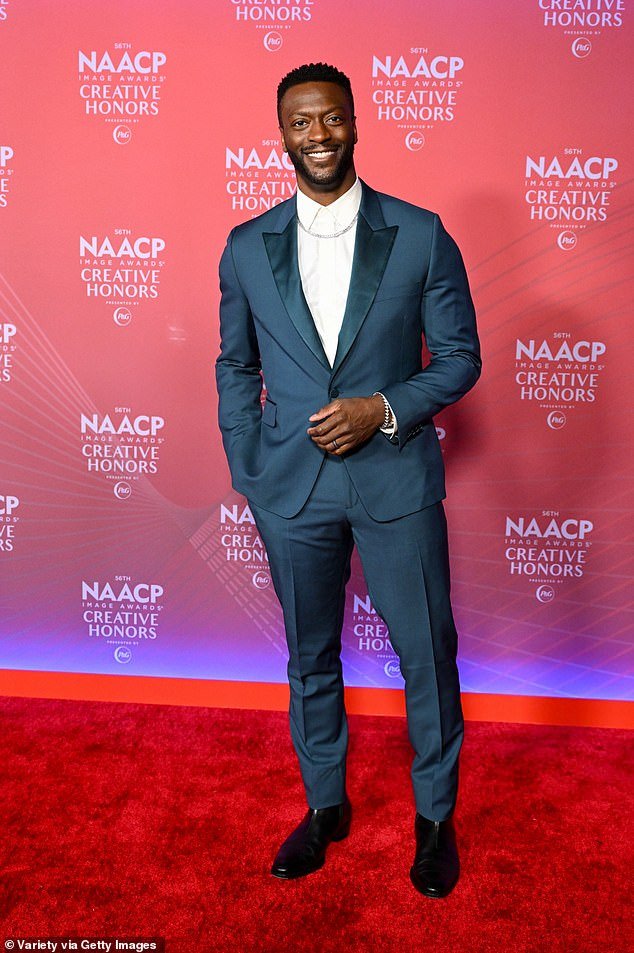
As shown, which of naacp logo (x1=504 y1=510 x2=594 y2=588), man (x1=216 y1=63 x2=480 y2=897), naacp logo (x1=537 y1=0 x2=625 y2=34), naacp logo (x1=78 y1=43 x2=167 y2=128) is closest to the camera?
man (x1=216 y1=63 x2=480 y2=897)

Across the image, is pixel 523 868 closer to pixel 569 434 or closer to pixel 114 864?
pixel 114 864

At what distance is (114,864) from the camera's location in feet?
6.94

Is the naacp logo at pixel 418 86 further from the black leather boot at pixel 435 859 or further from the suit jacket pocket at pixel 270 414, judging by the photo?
the black leather boot at pixel 435 859

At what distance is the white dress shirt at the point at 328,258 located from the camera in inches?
76.3

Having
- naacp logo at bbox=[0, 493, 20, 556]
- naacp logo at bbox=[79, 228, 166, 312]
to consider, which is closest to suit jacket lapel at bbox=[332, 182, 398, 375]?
naacp logo at bbox=[79, 228, 166, 312]

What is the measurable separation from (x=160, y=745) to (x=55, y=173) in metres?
1.84

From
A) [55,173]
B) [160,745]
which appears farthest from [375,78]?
[160,745]

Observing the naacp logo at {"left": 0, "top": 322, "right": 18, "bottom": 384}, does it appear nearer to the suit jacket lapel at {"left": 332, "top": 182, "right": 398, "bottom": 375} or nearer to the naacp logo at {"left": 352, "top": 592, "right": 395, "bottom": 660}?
the naacp logo at {"left": 352, "top": 592, "right": 395, "bottom": 660}

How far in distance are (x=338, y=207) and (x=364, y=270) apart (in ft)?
0.57

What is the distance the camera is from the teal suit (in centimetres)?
189

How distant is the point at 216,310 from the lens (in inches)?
113

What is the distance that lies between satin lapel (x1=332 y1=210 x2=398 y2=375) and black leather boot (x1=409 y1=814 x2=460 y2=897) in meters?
1.10

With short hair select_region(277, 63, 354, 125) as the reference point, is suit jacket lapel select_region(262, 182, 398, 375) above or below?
below

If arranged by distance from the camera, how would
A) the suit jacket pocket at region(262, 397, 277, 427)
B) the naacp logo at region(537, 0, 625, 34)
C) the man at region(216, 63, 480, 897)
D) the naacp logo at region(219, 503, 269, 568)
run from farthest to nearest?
the naacp logo at region(219, 503, 269, 568)
the naacp logo at region(537, 0, 625, 34)
the suit jacket pocket at region(262, 397, 277, 427)
the man at region(216, 63, 480, 897)
